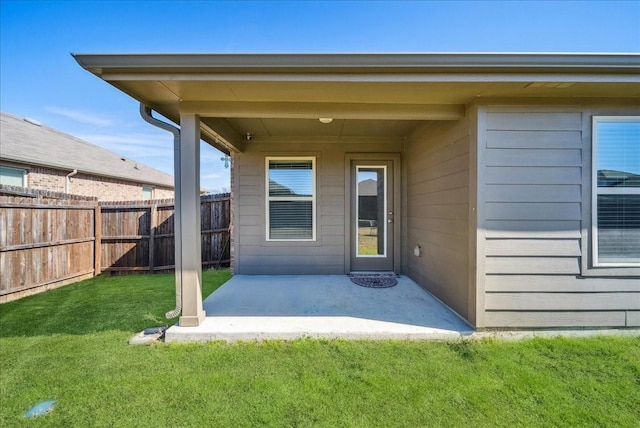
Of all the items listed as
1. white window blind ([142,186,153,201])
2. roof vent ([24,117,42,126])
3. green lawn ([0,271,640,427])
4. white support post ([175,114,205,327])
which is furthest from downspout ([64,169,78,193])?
white support post ([175,114,205,327])

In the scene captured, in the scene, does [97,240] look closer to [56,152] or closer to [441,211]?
[56,152]

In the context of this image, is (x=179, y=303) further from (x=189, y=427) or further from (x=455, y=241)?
(x=455, y=241)

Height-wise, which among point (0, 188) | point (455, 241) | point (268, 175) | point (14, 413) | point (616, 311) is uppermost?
point (268, 175)

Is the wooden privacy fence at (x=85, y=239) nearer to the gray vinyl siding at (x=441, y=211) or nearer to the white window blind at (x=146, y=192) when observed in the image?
the gray vinyl siding at (x=441, y=211)

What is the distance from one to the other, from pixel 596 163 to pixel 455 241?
1461 mm

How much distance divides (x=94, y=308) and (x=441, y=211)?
458 centimetres

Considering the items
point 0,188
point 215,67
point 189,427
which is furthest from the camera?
point 0,188

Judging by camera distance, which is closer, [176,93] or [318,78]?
[318,78]

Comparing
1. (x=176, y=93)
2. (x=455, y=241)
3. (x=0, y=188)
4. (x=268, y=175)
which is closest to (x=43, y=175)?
(x=0, y=188)

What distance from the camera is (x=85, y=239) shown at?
5.39 metres

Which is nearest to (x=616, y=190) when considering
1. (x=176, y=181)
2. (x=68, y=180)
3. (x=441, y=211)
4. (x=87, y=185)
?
(x=441, y=211)

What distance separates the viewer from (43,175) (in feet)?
23.6

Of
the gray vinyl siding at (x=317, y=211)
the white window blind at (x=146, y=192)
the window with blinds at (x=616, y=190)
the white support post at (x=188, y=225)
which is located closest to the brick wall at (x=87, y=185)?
the white window blind at (x=146, y=192)

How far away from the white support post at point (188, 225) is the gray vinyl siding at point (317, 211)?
6.69 ft
